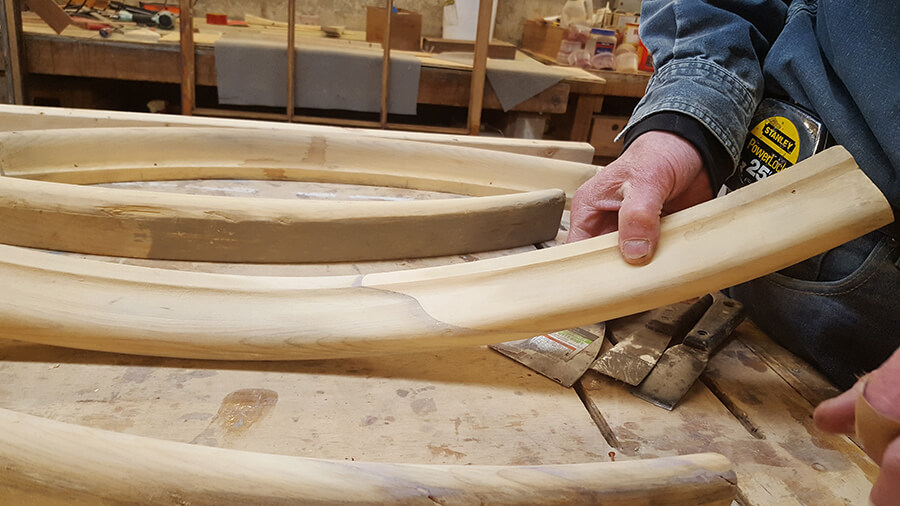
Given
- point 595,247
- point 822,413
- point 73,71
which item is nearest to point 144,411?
point 595,247

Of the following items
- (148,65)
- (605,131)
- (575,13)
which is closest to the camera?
(148,65)

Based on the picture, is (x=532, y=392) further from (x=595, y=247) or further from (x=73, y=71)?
(x=73, y=71)

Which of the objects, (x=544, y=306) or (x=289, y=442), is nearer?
(x=289, y=442)

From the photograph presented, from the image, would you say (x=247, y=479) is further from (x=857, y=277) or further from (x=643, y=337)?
(x=857, y=277)

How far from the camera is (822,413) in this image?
0.57m

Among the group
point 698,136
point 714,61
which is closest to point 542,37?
point 714,61

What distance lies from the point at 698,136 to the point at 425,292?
54cm

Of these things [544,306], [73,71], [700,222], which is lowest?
[73,71]

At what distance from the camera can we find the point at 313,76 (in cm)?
298

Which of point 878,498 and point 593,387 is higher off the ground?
point 878,498

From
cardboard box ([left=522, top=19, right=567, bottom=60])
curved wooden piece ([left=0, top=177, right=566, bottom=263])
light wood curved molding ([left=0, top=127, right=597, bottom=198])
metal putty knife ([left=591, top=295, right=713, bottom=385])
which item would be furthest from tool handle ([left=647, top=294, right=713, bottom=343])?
cardboard box ([left=522, top=19, right=567, bottom=60])

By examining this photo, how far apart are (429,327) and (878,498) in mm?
513

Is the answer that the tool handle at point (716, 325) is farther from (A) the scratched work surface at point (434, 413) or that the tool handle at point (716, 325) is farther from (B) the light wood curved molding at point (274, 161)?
(B) the light wood curved molding at point (274, 161)

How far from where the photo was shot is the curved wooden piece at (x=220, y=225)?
1005mm
